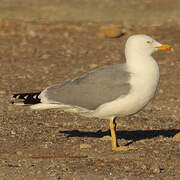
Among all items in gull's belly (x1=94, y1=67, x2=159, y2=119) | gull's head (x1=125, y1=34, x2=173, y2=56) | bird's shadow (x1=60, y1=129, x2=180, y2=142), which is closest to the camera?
gull's belly (x1=94, y1=67, x2=159, y2=119)

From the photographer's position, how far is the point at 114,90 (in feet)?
21.8

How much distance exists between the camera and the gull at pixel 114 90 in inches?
259

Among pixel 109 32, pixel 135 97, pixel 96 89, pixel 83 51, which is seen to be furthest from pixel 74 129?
pixel 109 32

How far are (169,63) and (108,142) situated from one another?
5.83 m

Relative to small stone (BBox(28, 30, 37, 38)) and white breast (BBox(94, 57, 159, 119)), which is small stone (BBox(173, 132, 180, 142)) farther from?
small stone (BBox(28, 30, 37, 38))

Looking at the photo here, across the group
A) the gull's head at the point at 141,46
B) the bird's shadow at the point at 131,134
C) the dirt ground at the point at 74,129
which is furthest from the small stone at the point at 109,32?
the gull's head at the point at 141,46

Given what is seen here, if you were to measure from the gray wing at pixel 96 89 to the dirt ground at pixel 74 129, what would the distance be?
1.73 ft

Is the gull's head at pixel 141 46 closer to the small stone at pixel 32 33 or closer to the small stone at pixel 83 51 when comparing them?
the small stone at pixel 83 51

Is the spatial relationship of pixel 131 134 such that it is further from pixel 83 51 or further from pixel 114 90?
pixel 83 51

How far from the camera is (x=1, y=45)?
1482cm

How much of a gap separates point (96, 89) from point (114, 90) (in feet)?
0.68

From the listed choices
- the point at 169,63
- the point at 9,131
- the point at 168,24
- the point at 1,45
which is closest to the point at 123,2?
the point at 168,24

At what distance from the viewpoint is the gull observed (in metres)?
6.58

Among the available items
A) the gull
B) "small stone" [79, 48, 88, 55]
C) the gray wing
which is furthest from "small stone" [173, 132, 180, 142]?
"small stone" [79, 48, 88, 55]
